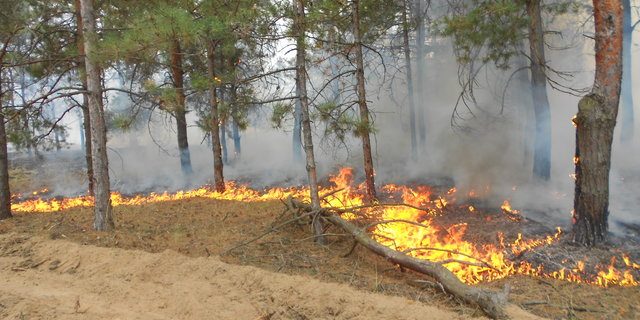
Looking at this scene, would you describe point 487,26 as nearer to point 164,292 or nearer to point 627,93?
point 164,292

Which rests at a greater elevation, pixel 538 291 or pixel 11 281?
pixel 11 281

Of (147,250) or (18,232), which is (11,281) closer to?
(147,250)

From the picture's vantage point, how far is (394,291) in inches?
218

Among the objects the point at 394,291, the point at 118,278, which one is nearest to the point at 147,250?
the point at 118,278

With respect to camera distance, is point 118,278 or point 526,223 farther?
point 526,223

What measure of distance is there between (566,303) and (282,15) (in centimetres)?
666

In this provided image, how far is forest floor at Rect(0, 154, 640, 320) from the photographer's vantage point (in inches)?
189

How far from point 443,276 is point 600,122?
4.83m

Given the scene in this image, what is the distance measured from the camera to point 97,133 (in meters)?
7.92

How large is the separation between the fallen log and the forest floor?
141 millimetres

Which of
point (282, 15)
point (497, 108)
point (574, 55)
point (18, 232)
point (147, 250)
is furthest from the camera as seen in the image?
point (574, 55)

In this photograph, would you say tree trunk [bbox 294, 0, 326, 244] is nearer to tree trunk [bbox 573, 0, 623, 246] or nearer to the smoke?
the smoke

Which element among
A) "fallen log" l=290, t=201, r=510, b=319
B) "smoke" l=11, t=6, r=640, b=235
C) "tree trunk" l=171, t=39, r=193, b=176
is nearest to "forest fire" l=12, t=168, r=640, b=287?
"fallen log" l=290, t=201, r=510, b=319

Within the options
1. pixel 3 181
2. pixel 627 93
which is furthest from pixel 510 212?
pixel 3 181
